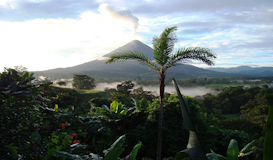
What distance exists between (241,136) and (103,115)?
18.7 ft

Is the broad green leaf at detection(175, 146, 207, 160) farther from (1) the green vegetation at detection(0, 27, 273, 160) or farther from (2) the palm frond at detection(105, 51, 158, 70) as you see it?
(2) the palm frond at detection(105, 51, 158, 70)

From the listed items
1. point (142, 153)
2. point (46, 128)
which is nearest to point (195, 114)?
point (142, 153)

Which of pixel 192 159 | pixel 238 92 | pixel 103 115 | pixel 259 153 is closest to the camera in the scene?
pixel 192 159

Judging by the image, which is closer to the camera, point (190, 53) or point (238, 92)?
point (190, 53)

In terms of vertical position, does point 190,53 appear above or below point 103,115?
above

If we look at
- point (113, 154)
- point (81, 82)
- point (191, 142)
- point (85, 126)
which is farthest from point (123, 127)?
point (81, 82)

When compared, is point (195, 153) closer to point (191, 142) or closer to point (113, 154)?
point (191, 142)

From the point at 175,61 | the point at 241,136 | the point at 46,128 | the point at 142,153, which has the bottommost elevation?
the point at 142,153

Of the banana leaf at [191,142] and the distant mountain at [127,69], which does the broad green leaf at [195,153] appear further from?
the distant mountain at [127,69]

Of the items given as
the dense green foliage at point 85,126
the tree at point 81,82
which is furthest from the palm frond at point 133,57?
the tree at point 81,82

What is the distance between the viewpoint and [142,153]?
6344 millimetres

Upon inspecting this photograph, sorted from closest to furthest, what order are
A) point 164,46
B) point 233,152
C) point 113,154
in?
1. point 233,152
2. point 113,154
3. point 164,46

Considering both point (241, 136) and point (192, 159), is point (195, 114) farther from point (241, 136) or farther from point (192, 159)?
point (192, 159)

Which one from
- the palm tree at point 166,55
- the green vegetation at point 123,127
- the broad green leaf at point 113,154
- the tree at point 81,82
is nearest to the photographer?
the green vegetation at point 123,127
